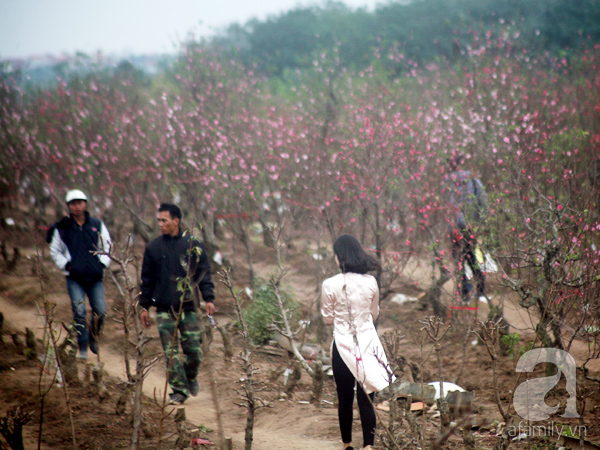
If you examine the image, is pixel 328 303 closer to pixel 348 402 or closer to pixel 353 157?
pixel 348 402

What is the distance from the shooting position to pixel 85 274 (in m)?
5.60

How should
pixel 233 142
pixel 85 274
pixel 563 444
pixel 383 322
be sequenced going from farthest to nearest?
1. pixel 233 142
2. pixel 383 322
3. pixel 85 274
4. pixel 563 444

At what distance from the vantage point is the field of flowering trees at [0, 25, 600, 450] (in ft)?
18.9

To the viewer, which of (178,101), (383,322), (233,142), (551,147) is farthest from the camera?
(178,101)

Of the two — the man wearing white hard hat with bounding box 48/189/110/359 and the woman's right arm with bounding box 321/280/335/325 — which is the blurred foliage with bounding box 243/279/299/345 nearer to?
the man wearing white hard hat with bounding box 48/189/110/359

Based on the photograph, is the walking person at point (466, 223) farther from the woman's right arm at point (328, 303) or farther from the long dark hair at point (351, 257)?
the woman's right arm at point (328, 303)

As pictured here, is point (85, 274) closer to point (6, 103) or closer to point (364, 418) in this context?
point (364, 418)

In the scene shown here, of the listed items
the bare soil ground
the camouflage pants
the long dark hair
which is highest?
the long dark hair

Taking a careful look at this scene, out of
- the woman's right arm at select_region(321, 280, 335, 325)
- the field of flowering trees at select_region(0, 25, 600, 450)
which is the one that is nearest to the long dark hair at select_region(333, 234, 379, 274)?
the woman's right arm at select_region(321, 280, 335, 325)

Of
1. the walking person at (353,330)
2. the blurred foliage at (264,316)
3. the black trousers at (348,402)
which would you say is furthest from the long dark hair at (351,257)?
the blurred foliage at (264,316)

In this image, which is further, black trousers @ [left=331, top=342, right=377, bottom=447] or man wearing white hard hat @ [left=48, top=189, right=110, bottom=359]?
man wearing white hard hat @ [left=48, top=189, right=110, bottom=359]

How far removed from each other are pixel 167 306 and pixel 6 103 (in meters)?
11.8

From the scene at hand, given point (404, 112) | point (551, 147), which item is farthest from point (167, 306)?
point (404, 112)

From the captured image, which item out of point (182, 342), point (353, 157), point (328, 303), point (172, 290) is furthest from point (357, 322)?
point (353, 157)
